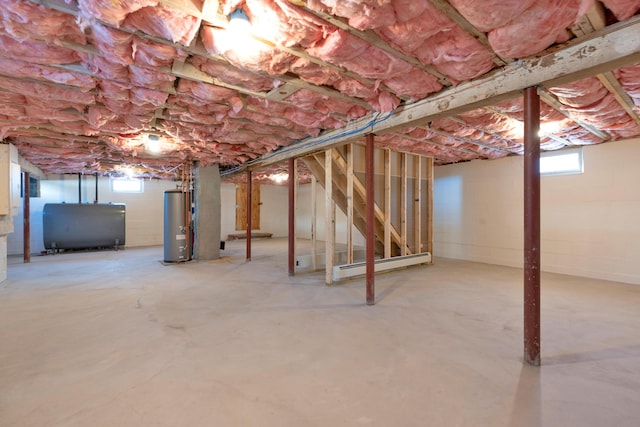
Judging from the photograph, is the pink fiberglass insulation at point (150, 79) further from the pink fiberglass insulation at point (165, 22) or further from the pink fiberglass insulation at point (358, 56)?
the pink fiberglass insulation at point (358, 56)

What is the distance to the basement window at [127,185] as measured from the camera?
8086 millimetres

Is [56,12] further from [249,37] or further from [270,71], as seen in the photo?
[270,71]

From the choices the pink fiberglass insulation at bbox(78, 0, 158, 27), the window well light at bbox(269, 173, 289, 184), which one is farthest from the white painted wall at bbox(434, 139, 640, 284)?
the pink fiberglass insulation at bbox(78, 0, 158, 27)

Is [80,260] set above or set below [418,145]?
below

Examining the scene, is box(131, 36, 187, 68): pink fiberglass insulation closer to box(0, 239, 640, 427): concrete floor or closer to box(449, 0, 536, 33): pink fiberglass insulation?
box(449, 0, 536, 33): pink fiberglass insulation

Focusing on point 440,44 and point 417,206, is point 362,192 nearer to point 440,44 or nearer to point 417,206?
point 417,206

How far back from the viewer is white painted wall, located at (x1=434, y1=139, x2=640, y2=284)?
4168 millimetres

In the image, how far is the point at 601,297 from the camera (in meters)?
3.39

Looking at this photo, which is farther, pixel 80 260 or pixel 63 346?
pixel 80 260

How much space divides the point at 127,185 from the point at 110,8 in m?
8.13

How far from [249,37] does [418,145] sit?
347 centimetres

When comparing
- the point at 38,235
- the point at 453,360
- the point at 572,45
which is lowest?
the point at 453,360

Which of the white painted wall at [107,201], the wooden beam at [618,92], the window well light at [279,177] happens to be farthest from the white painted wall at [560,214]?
the white painted wall at [107,201]

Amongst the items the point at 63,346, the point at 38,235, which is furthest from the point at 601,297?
the point at 38,235
